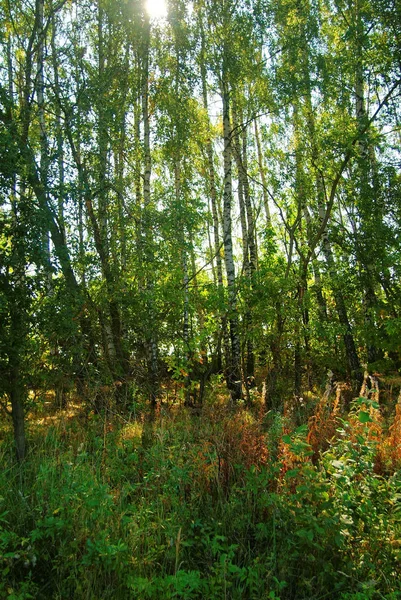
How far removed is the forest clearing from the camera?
3.46 m

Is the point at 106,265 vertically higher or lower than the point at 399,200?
lower

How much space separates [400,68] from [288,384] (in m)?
7.41

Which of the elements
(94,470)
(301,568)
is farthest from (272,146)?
(301,568)

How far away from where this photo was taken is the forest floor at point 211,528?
3.14 m

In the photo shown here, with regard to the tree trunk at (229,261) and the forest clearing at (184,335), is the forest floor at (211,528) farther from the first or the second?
the tree trunk at (229,261)

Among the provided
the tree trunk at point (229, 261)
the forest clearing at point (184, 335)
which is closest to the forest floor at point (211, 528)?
the forest clearing at point (184, 335)

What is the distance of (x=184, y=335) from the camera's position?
9.96 meters

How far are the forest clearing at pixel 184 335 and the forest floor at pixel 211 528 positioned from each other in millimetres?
24

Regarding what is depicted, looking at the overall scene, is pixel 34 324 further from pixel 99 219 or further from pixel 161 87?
pixel 161 87

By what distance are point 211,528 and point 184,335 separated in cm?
625

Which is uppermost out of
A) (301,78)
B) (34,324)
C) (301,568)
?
(301,78)

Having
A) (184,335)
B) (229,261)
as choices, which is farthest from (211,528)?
(229,261)

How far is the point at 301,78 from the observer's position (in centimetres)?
1181

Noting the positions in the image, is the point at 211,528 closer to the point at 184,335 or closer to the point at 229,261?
the point at 184,335
